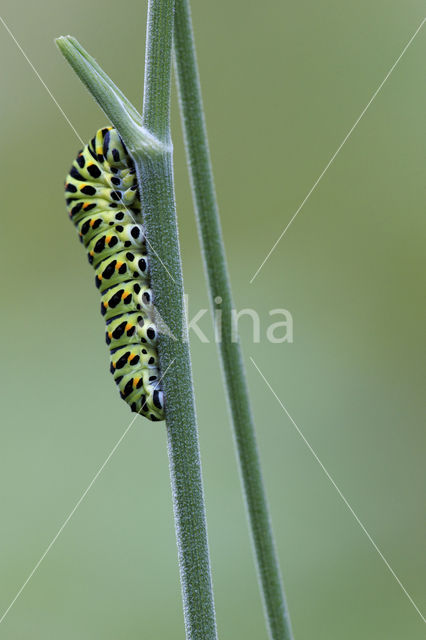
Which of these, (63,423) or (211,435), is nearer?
(211,435)

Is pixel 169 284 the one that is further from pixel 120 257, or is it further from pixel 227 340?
pixel 120 257

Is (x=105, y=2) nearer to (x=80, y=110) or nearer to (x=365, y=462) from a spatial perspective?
(x=80, y=110)

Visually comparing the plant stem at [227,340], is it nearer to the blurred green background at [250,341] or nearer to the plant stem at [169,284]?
the plant stem at [169,284]

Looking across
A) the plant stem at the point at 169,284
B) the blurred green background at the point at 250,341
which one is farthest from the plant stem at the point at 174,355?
the blurred green background at the point at 250,341

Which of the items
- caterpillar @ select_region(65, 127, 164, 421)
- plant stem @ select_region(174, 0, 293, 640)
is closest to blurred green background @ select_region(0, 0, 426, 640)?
caterpillar @ select_region(65, 127, 164, 421)

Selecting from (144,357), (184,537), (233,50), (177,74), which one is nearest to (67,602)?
(144,357)

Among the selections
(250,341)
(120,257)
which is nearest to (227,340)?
(120,257)

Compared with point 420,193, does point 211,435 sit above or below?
below
